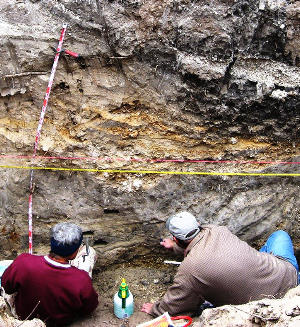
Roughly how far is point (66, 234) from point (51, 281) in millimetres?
373

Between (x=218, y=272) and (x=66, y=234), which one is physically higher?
(x=66, y=234)

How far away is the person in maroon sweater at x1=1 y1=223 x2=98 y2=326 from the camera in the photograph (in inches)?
120

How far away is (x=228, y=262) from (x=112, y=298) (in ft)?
4.93

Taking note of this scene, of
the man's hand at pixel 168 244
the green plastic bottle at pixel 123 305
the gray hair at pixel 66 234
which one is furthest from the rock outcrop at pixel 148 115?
the gray hair at pixel 66 234

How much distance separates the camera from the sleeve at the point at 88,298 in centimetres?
318

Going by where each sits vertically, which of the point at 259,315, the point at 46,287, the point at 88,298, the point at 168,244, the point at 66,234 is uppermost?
the point at 66,234

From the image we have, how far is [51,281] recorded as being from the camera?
3.05 meters

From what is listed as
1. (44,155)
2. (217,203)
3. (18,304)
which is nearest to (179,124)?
(217,203)

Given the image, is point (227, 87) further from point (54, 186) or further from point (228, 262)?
point (54, 186)

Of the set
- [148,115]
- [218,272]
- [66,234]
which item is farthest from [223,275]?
[148,115]

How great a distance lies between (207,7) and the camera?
392 cm

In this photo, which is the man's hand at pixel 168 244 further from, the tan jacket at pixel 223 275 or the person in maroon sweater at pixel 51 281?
the person in maroon sweater at pixel 51 281

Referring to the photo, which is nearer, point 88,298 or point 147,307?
point 88,298

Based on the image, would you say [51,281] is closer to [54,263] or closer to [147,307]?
[54,263]
